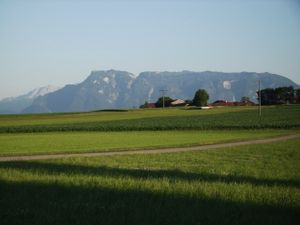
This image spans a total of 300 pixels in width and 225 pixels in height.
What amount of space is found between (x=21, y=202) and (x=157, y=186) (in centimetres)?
430

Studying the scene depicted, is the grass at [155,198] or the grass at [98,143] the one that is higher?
the grass at [155,198]

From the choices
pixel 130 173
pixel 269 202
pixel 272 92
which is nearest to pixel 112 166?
pixel 130 173

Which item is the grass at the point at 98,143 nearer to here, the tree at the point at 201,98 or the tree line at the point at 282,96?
the tree at the point at 201,98

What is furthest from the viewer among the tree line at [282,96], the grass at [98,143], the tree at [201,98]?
the tree line at [282,96]

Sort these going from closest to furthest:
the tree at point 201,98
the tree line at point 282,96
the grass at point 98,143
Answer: the grass at point 98,143 → the tree at point 201,98 → the tree line at point 282,96

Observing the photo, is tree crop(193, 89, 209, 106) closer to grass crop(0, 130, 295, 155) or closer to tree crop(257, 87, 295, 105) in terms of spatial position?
tree crop(257, 87, 295, 105)

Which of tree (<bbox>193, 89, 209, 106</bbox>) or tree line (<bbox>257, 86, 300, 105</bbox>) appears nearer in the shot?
tree (<bbox>193, 89, 209, 106</bbox>)

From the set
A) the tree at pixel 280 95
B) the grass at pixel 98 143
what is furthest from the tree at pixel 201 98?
the grass at pixel 98 143

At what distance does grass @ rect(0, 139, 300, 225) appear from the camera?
31.4 feet

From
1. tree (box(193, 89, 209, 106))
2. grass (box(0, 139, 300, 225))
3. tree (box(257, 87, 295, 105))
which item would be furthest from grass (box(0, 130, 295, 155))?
tree (box(257, 87, 295, 105))

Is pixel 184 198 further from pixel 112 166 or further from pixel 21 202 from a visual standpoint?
pixel 112 166

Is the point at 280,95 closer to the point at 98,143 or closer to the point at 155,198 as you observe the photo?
the point at 98,143

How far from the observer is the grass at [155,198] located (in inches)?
376

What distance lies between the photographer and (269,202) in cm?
1118
